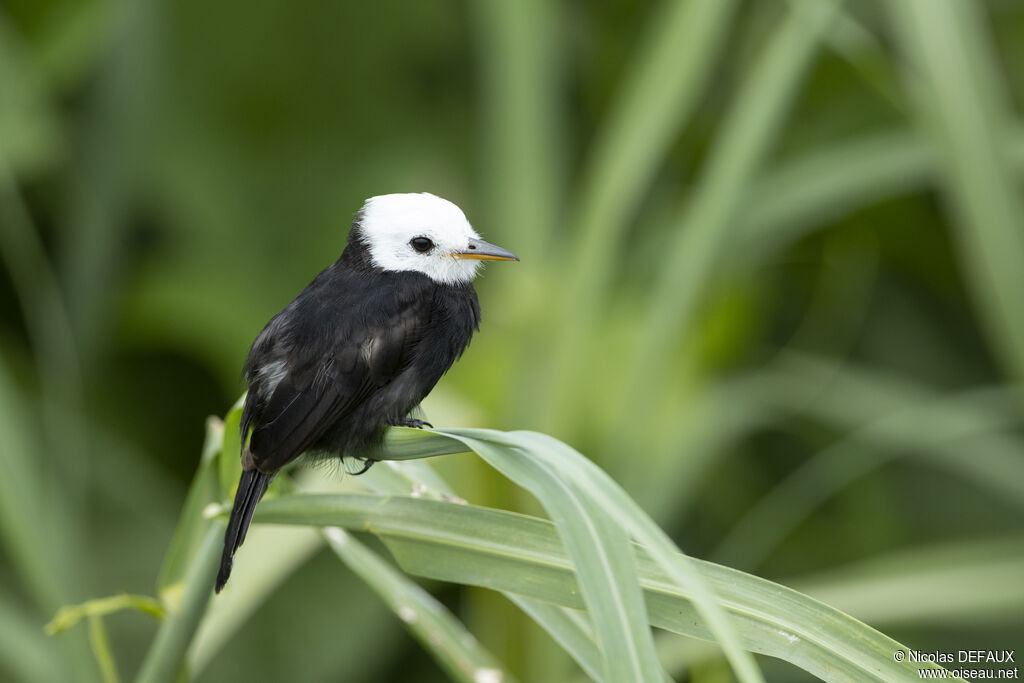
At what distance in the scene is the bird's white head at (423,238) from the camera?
3.43 ft

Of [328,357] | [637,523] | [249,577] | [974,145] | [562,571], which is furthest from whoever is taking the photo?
[974,145]

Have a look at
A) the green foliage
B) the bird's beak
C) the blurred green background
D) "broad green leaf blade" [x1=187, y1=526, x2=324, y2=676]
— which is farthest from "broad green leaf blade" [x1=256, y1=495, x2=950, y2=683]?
the blurred green background

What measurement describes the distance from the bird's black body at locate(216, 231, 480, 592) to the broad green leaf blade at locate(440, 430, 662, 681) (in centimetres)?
26

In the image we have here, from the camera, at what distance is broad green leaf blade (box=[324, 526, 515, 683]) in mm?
1097

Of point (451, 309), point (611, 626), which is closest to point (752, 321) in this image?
point (451, 309)

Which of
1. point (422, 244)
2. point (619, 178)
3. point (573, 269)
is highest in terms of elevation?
point (619, 178)

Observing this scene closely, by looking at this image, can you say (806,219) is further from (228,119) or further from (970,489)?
(228,119)

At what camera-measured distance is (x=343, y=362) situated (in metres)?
0.98

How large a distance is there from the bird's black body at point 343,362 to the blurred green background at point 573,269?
1.97 ft

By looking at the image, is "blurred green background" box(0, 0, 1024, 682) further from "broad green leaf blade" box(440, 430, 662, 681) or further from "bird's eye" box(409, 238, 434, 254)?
"broad green leaf blade" box(440, 430, 662, 681)

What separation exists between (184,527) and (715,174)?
106cm

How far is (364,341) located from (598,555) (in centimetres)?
40

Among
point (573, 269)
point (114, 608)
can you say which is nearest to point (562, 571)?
point (114, 608)

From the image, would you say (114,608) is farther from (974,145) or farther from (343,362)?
(974,145)
